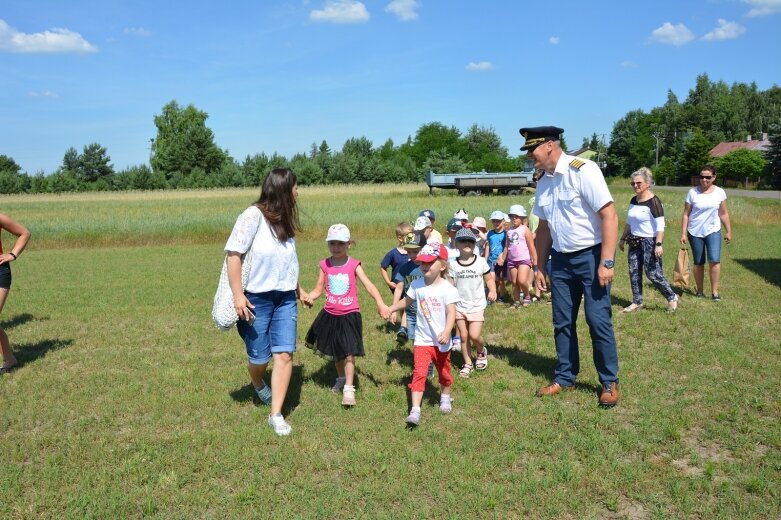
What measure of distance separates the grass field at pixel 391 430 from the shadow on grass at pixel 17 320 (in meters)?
0.07

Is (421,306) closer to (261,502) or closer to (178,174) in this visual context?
(261,502)

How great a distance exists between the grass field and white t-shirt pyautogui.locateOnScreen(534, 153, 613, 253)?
4.81 feet

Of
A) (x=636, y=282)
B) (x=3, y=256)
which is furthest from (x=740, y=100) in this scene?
(x=3, y=256)

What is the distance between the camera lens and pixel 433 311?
5125 millimetres

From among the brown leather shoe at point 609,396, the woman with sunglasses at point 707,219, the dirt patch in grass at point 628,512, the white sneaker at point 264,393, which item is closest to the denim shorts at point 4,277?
the white sneaker at point 264,393

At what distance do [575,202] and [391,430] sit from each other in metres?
2.46

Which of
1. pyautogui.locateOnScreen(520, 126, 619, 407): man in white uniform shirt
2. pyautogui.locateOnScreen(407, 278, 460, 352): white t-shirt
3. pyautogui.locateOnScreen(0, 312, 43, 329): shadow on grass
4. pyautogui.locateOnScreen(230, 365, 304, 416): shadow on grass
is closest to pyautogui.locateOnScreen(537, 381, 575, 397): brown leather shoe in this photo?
pyautogui.locateOnScreen(520, 126, 619, 407): man in white uniform shirt

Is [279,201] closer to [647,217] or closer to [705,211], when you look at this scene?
[647,217]

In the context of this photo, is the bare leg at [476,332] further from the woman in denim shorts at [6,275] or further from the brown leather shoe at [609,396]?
the woman in denim shorts at [6,275]

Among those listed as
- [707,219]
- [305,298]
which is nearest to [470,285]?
[305,298]

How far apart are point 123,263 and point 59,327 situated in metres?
8.03

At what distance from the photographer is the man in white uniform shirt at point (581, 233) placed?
4.92m

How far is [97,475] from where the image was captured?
13.6 feet

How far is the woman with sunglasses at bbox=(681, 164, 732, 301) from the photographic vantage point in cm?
894
